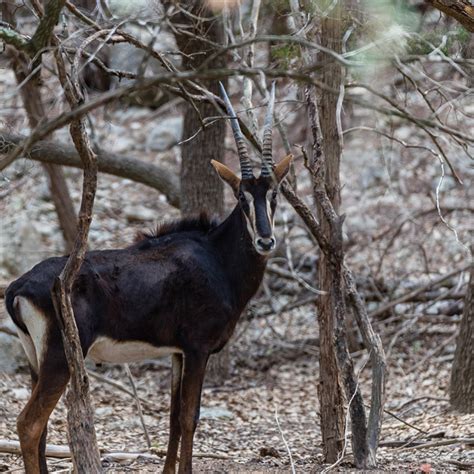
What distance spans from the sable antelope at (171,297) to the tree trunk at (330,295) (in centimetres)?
51

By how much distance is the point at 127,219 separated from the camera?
1562 cm

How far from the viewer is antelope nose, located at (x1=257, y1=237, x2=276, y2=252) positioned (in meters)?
6.88

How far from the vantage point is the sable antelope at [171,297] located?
6449mm

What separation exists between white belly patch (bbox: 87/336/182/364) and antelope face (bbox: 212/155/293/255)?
3.51 feet

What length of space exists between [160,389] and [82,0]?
493cm

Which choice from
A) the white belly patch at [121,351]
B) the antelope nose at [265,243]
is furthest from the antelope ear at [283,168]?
the white belly patch at [121,351]

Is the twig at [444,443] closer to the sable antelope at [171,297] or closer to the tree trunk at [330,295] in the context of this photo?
the tree trunk at [330,295]

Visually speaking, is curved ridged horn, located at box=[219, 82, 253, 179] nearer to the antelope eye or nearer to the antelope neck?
the antelope eye

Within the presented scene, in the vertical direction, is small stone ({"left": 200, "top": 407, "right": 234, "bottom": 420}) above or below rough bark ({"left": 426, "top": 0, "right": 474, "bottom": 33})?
below

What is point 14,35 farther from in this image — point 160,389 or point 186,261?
point 160,389

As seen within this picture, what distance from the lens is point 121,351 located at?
22.8ft

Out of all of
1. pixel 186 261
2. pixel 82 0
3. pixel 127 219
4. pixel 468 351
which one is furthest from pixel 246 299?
pixel 127 219

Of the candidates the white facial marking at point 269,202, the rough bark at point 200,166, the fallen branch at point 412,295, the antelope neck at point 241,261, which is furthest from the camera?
the fallen branch at point 412,295

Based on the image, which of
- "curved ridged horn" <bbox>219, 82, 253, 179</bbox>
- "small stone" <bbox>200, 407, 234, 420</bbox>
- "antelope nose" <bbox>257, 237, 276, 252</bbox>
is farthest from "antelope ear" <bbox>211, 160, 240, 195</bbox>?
"small stone" <bbox>200, 407, 234, 420</bbox>
